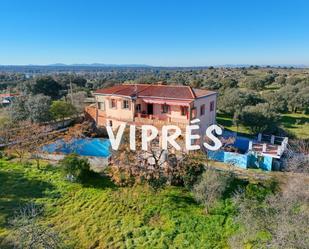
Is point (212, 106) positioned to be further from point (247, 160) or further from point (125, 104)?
point (125, 104)

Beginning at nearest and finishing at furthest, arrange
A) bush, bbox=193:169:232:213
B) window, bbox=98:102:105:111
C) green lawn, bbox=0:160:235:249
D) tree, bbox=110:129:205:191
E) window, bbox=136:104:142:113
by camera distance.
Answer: green lawn, bbox=0:160:235:249 < bush, bbox=193:169:232:213 < tree, bbox=110:129:205:191 < window, bbox=136:104:142:113 < window, bbox=98:102:105:111

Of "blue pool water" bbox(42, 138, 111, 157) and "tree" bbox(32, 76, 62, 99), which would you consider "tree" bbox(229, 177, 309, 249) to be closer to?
"blue pool water" bbox(42, 138, 111, 157)

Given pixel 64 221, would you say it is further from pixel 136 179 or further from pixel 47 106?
pixel 47 106

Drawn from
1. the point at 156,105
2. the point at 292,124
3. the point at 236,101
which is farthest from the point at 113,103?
the point at 292,124

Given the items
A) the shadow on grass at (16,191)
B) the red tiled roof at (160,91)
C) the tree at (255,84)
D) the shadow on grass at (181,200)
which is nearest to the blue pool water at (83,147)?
the shadow on grass at (16,191)

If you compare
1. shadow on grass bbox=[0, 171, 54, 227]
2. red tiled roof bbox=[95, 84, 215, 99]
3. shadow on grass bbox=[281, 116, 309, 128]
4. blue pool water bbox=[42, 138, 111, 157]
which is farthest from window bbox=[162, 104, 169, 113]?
shadow on grass bbox=[281, 116, 309, 128]
